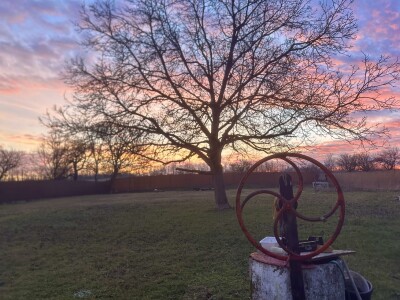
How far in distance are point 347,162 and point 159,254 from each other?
68525 millimetres

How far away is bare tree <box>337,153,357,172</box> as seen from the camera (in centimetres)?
7325

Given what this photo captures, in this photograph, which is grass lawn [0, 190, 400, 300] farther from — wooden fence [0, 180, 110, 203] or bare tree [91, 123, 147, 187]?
wooden fence [0, 180, 110, 203]

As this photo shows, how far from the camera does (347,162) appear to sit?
75.4 meters

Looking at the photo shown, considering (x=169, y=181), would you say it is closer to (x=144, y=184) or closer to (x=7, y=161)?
(x=144, y=184)

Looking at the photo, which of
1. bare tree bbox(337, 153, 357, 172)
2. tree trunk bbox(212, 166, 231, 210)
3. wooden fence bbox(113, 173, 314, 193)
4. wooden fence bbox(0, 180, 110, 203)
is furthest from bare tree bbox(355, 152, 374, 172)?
tree trunk bbox(212, 166, 231, 210)

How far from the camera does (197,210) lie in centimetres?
2078

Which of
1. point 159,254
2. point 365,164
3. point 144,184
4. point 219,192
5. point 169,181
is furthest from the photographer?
point 365,164

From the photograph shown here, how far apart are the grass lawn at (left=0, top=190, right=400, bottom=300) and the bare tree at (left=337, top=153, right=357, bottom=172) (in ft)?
187

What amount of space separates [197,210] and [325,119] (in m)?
6.91

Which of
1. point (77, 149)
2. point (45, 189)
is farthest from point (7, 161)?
point (77, 149)

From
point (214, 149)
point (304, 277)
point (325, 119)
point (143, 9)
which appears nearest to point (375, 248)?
point (304, 277)

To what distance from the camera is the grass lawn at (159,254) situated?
8336 mm

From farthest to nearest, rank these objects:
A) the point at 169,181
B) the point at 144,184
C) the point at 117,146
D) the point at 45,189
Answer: the point at 144,184
the point at 169,181
the point at 45,189
the point at 117,146

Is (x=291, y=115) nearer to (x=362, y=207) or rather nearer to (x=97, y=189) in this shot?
(x=362, y=207)
